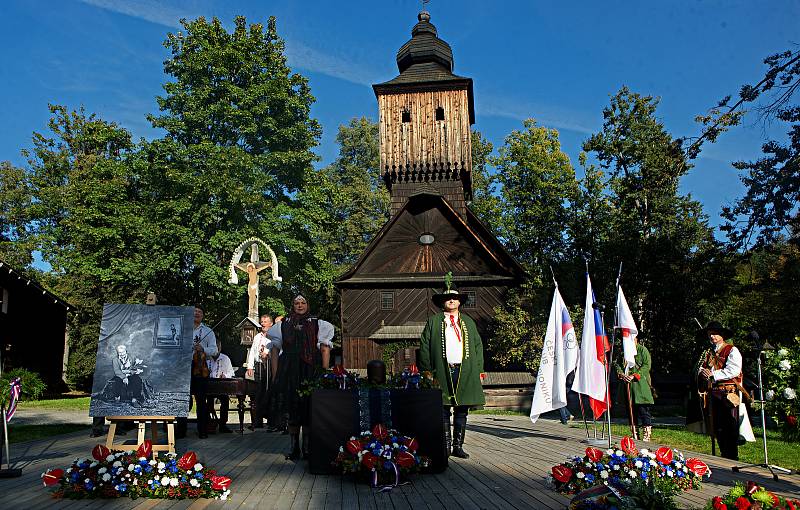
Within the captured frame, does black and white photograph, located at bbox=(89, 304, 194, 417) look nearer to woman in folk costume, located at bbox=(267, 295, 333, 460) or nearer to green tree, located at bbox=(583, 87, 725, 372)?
woman in folk costume, located at bbox=(267, 295, 333, 460)

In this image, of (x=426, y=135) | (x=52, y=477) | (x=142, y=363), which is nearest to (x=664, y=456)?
(x=142, y=363)

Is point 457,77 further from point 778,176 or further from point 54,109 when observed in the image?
point 54,109

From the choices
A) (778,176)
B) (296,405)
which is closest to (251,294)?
(296,405)

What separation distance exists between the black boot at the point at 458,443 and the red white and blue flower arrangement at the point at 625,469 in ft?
7.30

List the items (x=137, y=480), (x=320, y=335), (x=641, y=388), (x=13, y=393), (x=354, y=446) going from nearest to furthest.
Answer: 1. (x=137, y=480)
2. (x=354, y=446)
3. (x=13, y=393)
4. (x=320, y=335)
5. (x=641, y=388)

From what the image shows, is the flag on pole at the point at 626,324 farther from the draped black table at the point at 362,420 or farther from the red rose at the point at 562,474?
the red rose at the point at 562,474

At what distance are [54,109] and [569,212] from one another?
31.6 metres

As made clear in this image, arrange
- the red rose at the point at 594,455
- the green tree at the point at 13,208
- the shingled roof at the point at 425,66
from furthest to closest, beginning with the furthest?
1. the green tree at the point at 13,208
2. the shingled roof at the point at 425,66
3. the red rose at the point at 594,455

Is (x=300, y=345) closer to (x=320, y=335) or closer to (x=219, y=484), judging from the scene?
(x=320, y=335)

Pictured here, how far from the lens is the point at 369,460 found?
672 centimetres

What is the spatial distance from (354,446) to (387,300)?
23.1m

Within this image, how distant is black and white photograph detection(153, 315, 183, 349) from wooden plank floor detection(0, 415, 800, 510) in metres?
1.63

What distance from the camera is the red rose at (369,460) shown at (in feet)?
22.0

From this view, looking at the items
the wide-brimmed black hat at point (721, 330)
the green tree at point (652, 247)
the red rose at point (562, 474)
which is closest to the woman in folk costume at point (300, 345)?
the red rose at point (562, 474)
